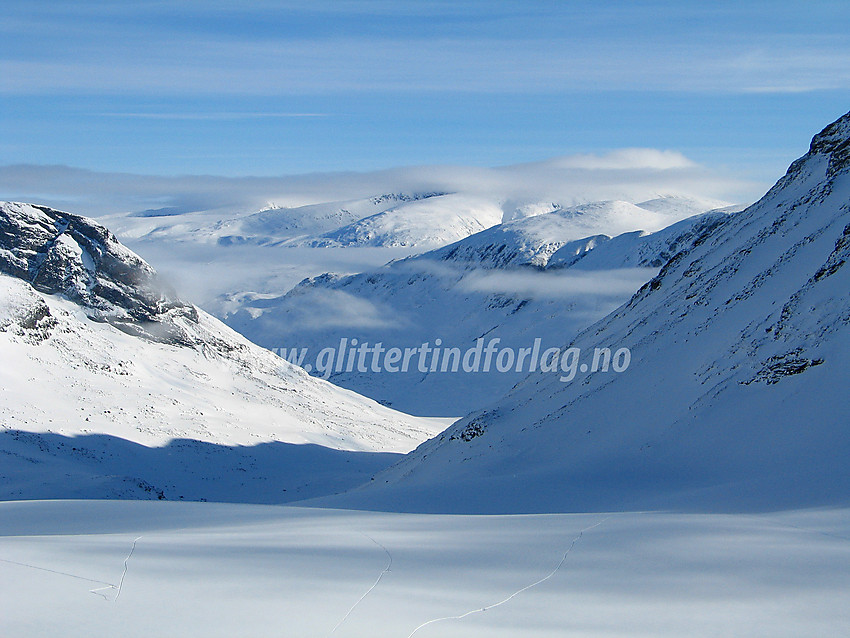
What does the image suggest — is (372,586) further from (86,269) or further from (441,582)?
(86,269)

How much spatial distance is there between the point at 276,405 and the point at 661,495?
261 feet

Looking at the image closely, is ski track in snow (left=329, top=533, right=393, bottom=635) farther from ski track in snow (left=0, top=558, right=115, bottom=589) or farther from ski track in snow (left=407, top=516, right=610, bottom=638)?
ski track in snow (left=0, top=558, right=115, bottom=589)

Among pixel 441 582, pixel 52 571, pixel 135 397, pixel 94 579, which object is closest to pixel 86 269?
pixel 135 397

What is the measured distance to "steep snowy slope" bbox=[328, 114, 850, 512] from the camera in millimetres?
26266

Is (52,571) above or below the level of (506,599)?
below

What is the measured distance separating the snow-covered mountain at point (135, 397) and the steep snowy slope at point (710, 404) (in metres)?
25.1

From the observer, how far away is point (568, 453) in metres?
37.4

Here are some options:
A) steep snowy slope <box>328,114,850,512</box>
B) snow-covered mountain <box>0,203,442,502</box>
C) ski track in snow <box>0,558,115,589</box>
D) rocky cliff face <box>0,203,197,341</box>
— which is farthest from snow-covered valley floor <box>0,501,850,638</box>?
rocky cliff face <box>0,203,197,341</box>

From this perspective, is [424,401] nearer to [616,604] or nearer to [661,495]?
[661,495]

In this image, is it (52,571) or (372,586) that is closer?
(52,571)

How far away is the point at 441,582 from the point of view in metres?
10.3

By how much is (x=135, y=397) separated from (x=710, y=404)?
69.1 meters

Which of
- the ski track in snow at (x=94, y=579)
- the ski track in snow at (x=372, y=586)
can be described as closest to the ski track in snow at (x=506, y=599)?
the ski track in snow at (x=372, y=586)

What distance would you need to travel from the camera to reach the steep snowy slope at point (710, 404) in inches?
1034
